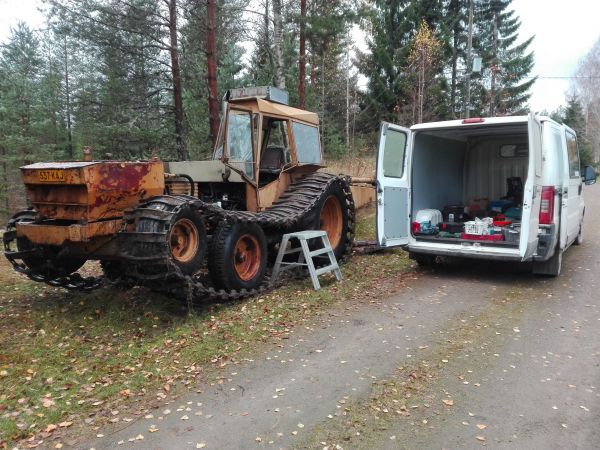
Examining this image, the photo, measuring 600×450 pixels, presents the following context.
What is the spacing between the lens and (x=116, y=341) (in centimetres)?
503

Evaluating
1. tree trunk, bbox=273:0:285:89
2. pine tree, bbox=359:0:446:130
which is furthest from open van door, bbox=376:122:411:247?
pine tree, bbox=359:0:446:130

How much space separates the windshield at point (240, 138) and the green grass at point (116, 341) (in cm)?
203

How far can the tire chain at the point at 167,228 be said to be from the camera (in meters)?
4.89

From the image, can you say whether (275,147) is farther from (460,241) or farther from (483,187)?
(483,187)

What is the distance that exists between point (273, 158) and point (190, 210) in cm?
303

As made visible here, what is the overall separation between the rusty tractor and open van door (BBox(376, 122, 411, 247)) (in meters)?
1.11

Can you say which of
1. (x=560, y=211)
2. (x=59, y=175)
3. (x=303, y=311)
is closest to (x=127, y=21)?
(x=59, y=175)

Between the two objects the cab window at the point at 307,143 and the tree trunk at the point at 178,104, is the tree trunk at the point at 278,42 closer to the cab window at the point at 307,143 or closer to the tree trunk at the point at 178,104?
the tree trunk at the point at 178,104

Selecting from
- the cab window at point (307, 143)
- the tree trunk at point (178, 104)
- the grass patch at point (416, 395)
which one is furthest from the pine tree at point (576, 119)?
the grass patch at point (416, 395)

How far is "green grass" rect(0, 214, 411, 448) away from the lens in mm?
3611

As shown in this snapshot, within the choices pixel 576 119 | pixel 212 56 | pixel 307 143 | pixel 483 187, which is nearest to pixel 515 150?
pixel 483 187

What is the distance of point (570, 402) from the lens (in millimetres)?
3490

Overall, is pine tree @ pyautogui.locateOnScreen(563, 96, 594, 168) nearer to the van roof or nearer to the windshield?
the van roof

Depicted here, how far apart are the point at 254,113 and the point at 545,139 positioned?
4105 mm
